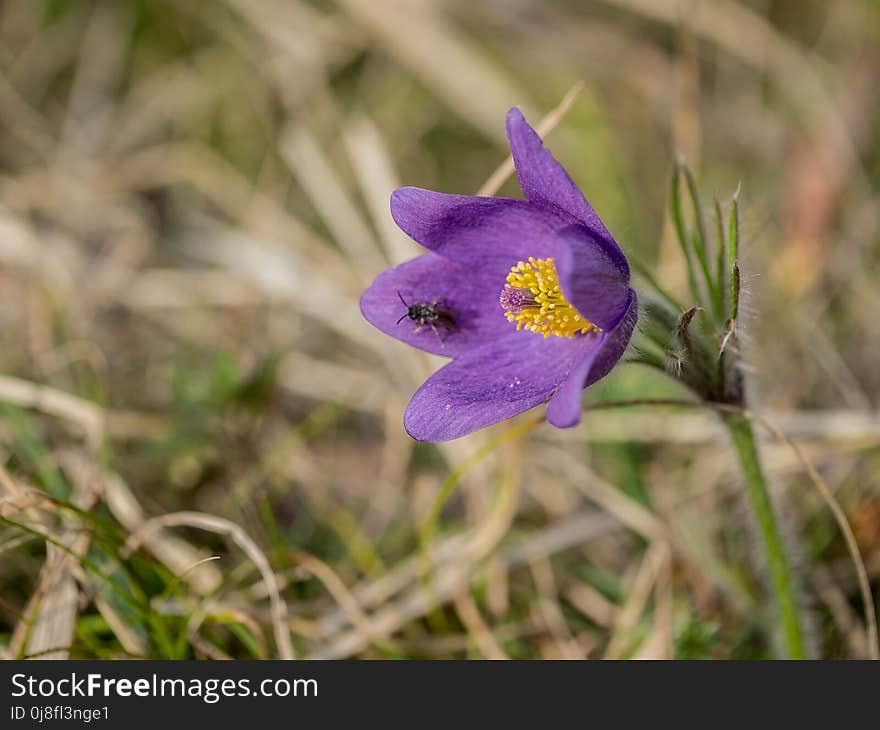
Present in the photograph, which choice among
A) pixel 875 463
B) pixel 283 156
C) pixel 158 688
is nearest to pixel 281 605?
pixel 158 688

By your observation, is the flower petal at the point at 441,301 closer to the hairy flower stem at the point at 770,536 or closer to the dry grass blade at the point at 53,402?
the hairy flower stem at the point at 770,536

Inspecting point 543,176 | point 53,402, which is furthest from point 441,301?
point 53,402

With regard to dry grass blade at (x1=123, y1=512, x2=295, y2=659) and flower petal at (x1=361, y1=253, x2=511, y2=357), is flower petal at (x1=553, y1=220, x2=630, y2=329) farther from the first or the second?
dry grass blade at (x1=123, y1=512, x2=295, y2=659)

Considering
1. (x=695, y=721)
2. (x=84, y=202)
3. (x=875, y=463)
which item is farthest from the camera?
(x=84, y=202)

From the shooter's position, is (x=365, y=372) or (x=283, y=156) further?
(x=283, y=156)

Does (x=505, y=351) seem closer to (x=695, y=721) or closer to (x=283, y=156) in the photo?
(x=695, y=721)

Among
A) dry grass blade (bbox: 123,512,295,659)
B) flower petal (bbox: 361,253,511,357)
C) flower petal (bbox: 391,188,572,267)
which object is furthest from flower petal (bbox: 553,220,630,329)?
dry grass blade (bbox: 123,512,295,659)

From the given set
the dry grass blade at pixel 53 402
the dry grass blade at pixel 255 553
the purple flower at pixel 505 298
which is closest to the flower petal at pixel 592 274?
the purple flower at pixel 505 298

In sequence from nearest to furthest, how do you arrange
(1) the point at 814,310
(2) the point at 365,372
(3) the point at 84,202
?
1. (1) the point at 814,310
2. (2) the point at 365,372
3. (3) the point at 84,202
